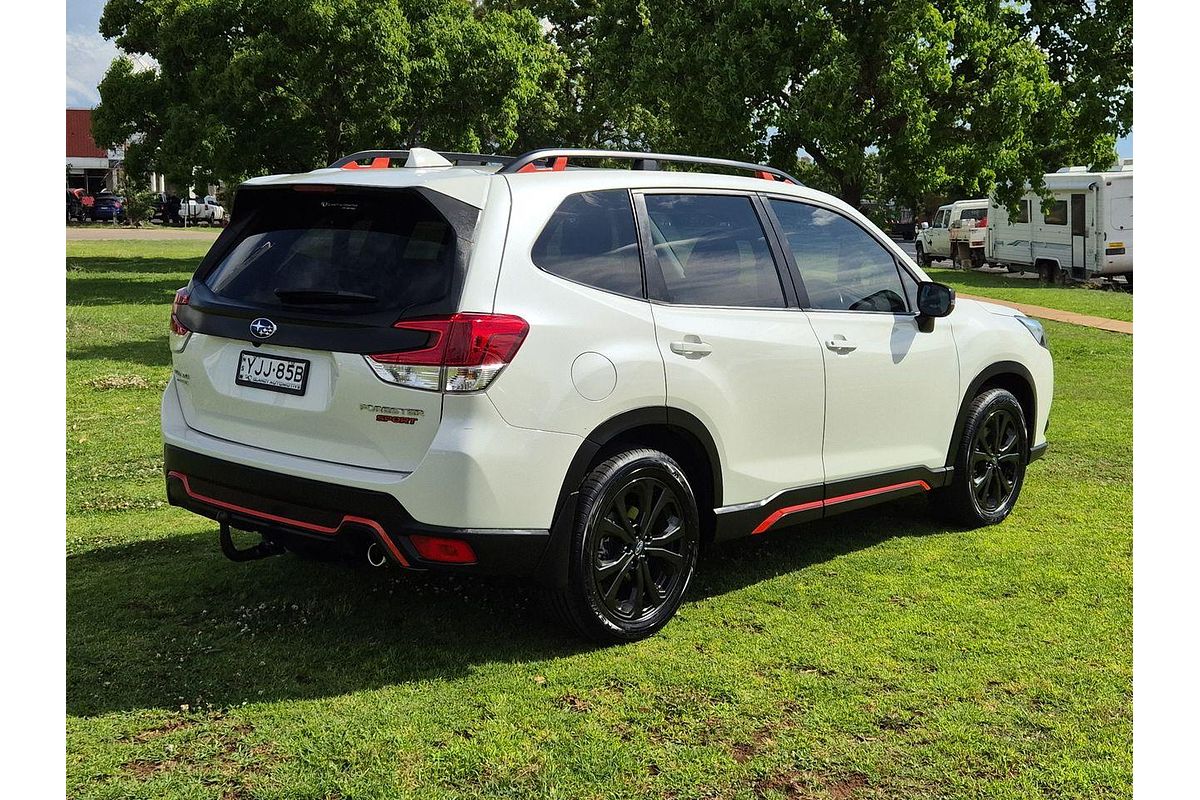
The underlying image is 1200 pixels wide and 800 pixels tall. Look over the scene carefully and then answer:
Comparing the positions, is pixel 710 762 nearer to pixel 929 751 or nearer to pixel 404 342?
pixel 929 751

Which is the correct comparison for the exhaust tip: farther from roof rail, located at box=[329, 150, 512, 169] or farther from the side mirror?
the side mirror

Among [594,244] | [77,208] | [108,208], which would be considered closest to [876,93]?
[594,244]

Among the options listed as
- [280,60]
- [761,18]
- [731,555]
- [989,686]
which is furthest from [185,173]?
[989,686]

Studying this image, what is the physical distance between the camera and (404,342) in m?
4.27

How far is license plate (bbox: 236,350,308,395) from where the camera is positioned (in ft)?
14.9

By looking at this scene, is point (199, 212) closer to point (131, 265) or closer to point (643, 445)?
point (131, 265)

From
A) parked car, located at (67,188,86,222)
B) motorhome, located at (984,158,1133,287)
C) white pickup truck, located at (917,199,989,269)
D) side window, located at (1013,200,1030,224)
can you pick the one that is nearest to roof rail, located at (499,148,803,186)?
motorhome, located at (984,158,1133,287)

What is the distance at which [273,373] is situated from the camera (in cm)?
464

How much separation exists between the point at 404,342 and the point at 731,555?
8.52 ft

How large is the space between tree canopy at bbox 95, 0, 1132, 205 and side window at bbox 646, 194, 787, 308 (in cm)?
1501

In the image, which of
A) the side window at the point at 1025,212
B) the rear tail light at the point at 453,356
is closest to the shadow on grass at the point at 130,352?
the rear tail light at the point at 453,356

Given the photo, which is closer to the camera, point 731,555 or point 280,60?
point 731,555

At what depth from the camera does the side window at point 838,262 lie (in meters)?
5.74

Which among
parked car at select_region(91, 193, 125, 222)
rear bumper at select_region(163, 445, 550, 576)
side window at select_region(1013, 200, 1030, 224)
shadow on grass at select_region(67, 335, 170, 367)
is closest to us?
rear bumper at select_region(163, 445, 550, 576)
